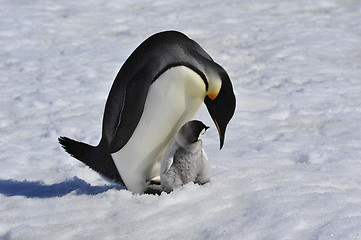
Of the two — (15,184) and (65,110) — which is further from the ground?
(15,184)

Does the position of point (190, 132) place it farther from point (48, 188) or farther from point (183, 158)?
point (48, 188)

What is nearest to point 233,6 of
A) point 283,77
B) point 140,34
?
point 140,34

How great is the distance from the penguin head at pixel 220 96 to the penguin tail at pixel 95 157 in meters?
0.60

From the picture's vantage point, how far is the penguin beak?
10.2 ft

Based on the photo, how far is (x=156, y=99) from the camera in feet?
9.87

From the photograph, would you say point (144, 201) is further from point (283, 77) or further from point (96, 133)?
point (283, 77)

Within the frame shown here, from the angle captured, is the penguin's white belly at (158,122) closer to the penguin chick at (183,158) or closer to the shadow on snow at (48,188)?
the penguin chick at (183,158)

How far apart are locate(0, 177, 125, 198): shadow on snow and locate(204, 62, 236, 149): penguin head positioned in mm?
694

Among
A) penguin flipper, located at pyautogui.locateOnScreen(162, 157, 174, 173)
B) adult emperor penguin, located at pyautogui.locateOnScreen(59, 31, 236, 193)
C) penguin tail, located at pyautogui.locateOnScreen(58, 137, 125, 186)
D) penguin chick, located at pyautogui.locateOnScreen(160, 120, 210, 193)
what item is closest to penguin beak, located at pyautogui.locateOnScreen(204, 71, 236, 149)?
adult emperor penguin, located at pyautogui.locateOnScreen(59, 31, 236, 193)

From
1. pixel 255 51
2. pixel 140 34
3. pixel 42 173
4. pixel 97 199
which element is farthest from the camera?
pixel 140 34

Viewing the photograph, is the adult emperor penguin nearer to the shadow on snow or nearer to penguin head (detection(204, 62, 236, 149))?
A: penguin head (detection(204, 62, 236, 149))

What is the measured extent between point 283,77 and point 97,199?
333 centimetres

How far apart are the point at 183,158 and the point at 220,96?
342 mm

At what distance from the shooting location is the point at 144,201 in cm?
293
